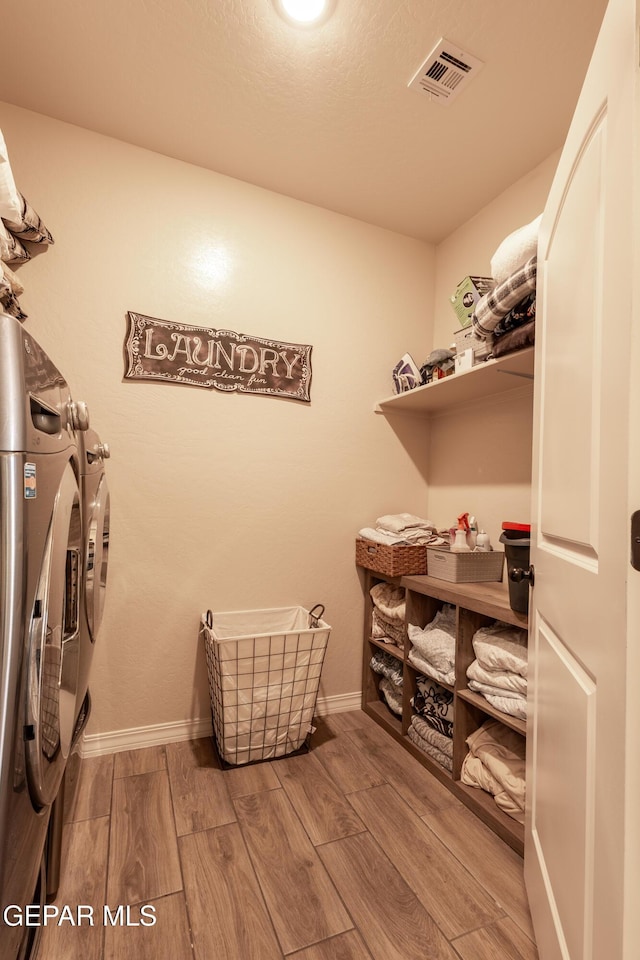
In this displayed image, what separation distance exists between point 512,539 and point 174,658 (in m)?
1.44

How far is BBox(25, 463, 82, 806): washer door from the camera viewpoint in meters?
0.59

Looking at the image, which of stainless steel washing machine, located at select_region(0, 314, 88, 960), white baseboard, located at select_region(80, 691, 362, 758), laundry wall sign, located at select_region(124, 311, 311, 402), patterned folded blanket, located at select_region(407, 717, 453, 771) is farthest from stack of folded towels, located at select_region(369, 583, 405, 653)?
stainless steel washing machine, located at select_region(0, 314, 88, 960)

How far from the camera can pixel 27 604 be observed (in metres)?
0.56

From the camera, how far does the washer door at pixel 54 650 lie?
59 cm

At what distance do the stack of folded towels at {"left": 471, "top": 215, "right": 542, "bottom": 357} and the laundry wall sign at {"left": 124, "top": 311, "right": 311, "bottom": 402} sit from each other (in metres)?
0.88

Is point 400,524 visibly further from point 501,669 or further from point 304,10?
point 304,10

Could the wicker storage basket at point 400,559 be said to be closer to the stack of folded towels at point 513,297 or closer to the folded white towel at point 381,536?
the folded white towel at point 381,536

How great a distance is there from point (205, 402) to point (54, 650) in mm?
1373

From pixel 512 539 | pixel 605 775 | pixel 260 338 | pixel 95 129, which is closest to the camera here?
pixel 605 775

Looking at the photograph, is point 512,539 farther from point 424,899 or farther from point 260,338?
point 260,338

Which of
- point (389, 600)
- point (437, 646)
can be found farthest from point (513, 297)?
point (389, 600)

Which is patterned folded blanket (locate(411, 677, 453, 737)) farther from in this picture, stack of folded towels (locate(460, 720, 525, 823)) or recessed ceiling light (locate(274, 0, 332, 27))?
recessed ceiling light (locate(274, 0, 332, 27))

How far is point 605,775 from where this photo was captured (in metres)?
0.61

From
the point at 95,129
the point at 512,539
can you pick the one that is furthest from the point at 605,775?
the point at 95,129
